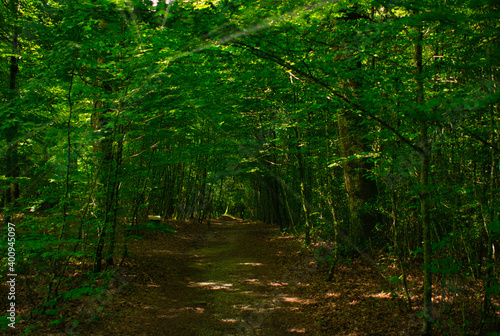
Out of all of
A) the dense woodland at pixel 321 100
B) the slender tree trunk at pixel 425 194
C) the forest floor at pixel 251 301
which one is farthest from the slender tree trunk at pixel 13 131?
the slender tree trunk at pixel 425 194

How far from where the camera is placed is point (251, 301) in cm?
625

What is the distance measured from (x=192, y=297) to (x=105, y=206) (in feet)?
9.38

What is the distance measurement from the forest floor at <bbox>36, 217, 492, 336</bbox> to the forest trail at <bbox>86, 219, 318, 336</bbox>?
0.02 m

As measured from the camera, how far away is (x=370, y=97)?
11.7 ft

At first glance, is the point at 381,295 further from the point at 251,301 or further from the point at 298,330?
the point at 251,301

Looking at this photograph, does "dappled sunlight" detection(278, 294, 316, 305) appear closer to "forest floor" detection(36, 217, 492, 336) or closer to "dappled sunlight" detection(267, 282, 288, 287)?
"forest floor" detection(36, 217, 492, 336)

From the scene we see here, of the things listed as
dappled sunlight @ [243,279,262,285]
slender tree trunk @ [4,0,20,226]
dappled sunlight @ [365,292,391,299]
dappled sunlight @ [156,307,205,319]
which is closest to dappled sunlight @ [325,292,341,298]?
dappled sunlight @ [365,292,391,299]

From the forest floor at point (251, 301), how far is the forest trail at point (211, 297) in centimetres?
2

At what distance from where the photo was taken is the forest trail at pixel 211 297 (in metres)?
5.05

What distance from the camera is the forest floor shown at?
Result: 4859 mm

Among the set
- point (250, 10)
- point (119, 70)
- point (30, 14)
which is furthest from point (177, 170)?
point (250, 10)

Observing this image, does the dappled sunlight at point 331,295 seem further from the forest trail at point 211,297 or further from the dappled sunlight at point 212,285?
the dappled sunlight at point 212,285

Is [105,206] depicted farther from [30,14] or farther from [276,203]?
[276,203]

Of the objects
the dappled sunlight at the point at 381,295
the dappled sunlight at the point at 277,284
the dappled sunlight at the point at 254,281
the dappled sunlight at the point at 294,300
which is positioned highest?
the dappled sunlight at the point at 381,295
